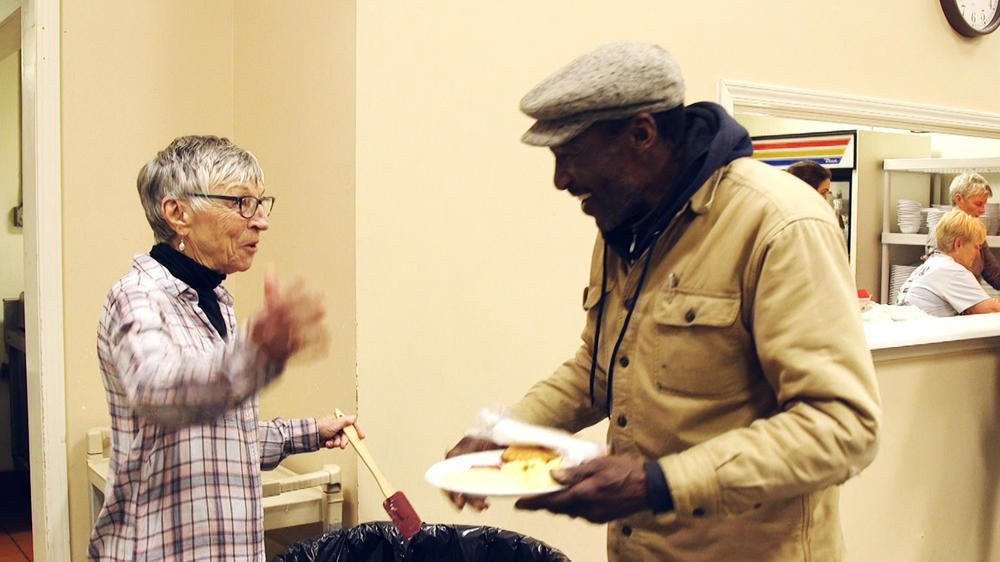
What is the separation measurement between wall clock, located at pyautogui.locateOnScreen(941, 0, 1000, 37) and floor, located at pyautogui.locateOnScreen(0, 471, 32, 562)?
172 inches

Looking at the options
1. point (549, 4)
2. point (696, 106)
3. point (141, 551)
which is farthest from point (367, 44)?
point (141, 551)

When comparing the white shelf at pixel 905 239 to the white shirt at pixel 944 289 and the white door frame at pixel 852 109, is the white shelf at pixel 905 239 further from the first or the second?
the white door frame at pixel 852 109

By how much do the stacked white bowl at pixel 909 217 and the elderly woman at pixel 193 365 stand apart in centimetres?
413

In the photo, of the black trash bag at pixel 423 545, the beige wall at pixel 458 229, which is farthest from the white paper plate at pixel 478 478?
the beige wall at pixel 458 229

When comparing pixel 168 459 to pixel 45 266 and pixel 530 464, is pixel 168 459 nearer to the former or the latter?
pixel 530 464

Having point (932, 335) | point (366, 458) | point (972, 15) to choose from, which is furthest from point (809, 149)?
point (366, 458)

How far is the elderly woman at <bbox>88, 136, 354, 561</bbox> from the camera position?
4.96ft

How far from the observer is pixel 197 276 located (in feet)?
6.00

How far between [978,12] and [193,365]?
3.51 m

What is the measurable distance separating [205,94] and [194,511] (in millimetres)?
1582

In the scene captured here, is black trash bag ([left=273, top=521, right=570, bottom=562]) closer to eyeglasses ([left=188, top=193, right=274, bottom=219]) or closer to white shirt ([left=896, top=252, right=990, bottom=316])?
eyeglasses ([left=188, top=193, right=274, bottom=219])

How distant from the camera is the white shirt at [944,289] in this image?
398cm

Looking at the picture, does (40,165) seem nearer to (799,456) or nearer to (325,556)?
(325,556)

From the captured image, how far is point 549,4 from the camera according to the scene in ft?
8.53
